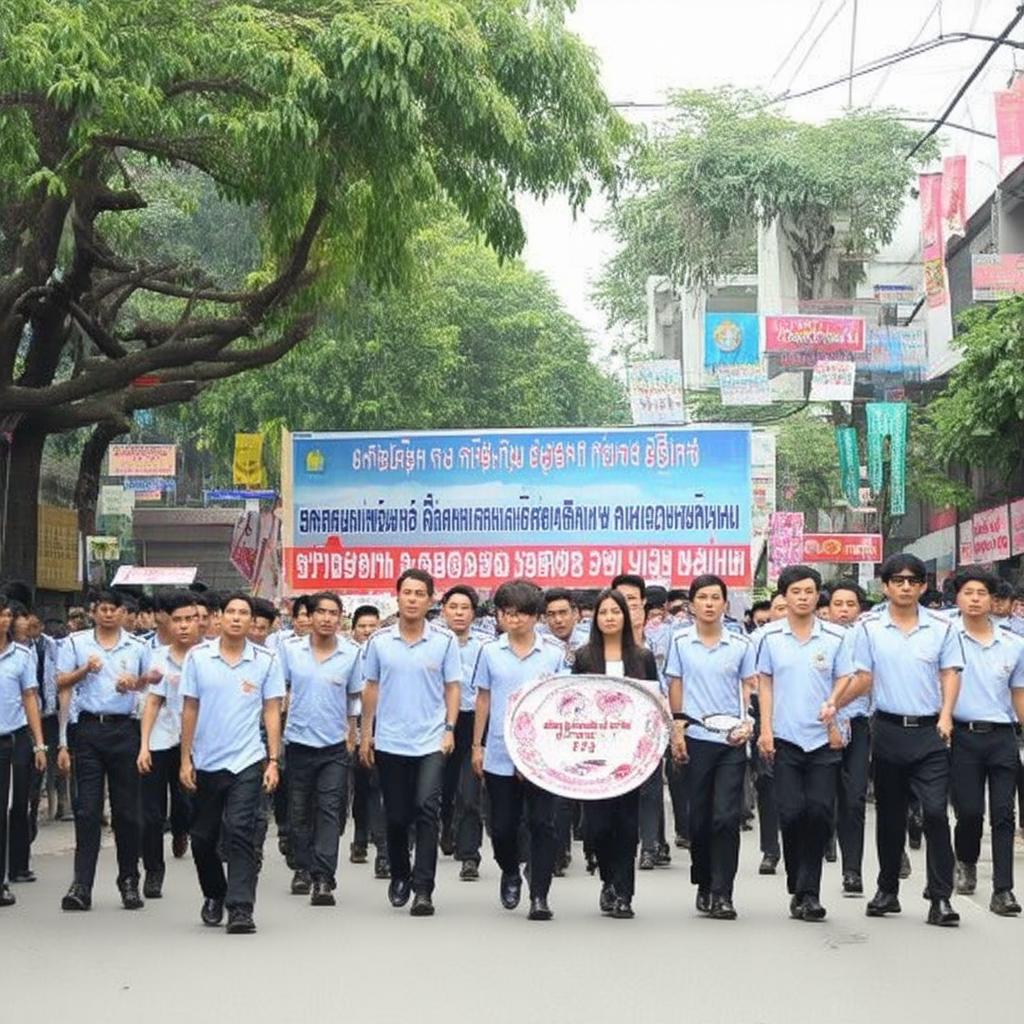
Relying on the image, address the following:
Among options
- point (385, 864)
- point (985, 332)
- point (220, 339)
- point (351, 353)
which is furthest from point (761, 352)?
point (385, 864)

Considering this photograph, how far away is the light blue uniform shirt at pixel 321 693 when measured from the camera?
11.4 meters

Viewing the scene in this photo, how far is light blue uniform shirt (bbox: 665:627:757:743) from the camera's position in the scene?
10812mm

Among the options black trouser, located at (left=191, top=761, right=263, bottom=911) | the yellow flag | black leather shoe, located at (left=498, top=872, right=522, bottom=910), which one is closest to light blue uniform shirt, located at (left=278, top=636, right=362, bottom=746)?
black trouser, located at (left=191, top=761, right=263, bottom=911)

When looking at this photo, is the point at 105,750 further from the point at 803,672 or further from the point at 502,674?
the point at 803,672

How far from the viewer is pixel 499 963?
8938 mm

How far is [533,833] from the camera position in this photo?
1066 cm

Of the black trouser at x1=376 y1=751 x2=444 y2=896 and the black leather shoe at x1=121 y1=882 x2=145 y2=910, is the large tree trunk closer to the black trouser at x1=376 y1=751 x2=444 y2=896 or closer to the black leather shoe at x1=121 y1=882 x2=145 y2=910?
the black leather shoe at x1=121 y1=882 x2=145 y2=910

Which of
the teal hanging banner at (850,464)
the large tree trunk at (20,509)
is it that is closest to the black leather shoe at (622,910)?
the large tree trunk at (20,509)

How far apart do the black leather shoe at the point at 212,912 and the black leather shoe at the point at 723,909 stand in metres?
2.41

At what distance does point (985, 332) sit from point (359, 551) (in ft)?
28.9

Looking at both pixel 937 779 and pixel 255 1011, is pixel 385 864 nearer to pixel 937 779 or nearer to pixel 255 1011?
pixel 937 779

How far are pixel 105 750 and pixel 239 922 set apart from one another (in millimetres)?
1609

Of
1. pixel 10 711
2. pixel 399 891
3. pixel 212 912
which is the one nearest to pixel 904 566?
pixel 399 891

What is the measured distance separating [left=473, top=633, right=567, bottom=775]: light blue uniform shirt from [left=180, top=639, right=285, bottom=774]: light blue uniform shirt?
1.15 metres
